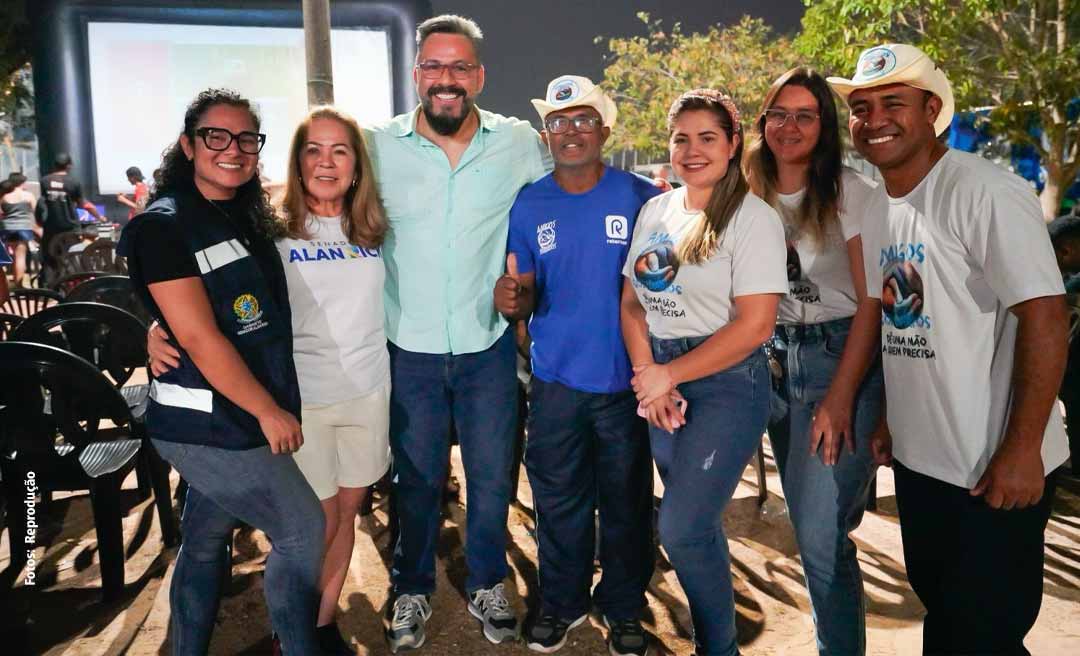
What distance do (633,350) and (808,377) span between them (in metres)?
0.58

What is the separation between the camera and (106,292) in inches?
215

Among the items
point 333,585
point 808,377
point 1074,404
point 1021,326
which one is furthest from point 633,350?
point 1074,404

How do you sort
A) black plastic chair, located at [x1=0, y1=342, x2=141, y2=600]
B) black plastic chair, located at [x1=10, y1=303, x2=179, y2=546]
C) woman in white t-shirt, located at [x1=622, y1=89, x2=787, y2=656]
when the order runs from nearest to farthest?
1. woman in white t-shirt, located at [x1=622, y1=89, x2=787, y2=656]
2. black plastic chair, located at [x1=0, y1=342, x2=141, y2=600]
3. black plastic chair, located at [x1=10, y1=303, x2=179, y2=546]

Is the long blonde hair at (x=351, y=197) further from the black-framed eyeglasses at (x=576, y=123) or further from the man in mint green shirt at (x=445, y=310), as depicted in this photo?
the black-framed eyeglasses at (x=576, y=123)

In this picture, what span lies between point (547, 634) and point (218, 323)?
1708 millimetres

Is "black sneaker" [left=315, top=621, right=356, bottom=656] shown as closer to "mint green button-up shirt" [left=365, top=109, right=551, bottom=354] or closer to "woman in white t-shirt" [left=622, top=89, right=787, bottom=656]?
"mint green button-up shirt" [left=365, top=109, right=551, bottom=354]

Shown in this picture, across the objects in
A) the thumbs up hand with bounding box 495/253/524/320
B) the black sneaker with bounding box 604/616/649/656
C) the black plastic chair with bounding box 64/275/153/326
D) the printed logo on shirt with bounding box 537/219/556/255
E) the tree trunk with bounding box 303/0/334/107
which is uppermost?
the tree trunk with bounding box 303/0/334/107

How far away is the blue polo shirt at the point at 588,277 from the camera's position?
2.77 metres

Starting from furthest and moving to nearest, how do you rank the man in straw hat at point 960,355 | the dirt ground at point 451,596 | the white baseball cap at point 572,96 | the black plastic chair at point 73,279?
the black plastic chair at point 73,279 → the dirt ground at point 451,596 → the white baseball cap at point 572,96 → the man in straw hat at point 960,355

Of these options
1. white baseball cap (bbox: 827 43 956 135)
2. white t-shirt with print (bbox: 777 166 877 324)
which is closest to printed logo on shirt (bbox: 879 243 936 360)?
white t-shirt with print (bbox: 777 166 877 324)

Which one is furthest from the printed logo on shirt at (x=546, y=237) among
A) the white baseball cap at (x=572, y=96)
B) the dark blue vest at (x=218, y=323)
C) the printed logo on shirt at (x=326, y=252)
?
the dark blue vest at (x=218, y=323)

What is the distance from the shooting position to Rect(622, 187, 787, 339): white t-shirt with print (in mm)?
2330

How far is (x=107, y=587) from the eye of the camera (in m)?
3.28

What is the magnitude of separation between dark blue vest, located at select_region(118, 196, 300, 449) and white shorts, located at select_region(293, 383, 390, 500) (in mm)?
331
